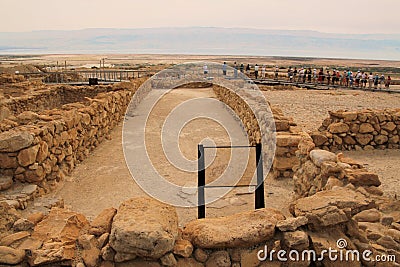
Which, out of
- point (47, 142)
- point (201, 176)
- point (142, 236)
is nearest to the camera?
point (142, 236)

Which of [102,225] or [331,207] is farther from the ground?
[331,207]

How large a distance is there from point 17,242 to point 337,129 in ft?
22.6

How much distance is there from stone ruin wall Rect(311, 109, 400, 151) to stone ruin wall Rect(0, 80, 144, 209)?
5.47 meters

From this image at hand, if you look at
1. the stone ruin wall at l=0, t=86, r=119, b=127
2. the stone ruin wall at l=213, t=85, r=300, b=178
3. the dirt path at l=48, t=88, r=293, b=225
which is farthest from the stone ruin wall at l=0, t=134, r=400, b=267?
the stone ruin wall at l=0, t=86, r=119, b=127

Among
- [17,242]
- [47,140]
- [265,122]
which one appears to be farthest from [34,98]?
[17,242]

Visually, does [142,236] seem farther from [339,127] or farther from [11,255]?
[339,127]

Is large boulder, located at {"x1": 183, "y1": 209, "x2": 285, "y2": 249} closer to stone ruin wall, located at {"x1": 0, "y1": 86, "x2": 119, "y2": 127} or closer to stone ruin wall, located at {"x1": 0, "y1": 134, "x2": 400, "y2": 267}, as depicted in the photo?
stone ruin wall, located at {"x1": 0, "y1": 134, "x2": 400, "y2": 267}

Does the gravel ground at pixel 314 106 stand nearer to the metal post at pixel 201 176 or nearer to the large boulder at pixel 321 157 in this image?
the large boulder at pixel 321 157

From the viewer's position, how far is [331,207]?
3.44 meters

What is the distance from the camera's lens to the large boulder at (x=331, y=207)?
11.0 feet

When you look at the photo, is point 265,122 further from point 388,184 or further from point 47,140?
point 47,140

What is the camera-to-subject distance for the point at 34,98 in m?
14.5

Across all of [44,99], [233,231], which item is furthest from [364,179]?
[44,99]

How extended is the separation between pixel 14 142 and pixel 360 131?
716 cm
